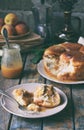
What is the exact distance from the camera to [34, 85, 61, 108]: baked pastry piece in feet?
3.68

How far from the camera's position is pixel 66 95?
4.08 ft

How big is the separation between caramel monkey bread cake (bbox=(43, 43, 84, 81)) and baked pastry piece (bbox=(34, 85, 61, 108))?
18cm

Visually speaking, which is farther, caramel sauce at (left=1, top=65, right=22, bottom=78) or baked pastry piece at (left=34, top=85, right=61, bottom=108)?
caramel sauce at (left=1, top=65, right=22, bottom=78)

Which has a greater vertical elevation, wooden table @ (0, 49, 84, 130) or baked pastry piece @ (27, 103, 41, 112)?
baked pastry piece @ (27, 103, 41, 112)

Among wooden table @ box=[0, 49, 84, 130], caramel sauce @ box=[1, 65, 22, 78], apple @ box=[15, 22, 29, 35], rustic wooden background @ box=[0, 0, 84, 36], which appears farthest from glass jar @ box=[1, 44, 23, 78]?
rustic wooden background @ box=[0, 0, 84, 36]

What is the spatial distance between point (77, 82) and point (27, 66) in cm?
30

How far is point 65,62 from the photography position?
1.36 m

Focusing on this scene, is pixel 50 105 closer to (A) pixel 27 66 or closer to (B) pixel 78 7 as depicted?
(A) pixel 27 66

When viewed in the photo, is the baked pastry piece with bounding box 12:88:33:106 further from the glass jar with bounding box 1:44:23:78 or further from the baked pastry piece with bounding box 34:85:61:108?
the glass jar with bounding box 1:44:23:78

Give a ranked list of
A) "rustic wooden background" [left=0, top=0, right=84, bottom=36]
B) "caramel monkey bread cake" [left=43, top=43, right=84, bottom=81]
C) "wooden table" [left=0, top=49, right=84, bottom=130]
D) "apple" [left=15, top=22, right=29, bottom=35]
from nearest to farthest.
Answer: "wooden table" [left=0, top=49, right=84, bottom=130] < "caramel monkey bread cake" [left=43, top=43, right=84, bottom=81] < "apple" [left=15, top=22, right=29, bottom=35] < "rustic wooden background" [left=0, top=0, right=84, bottom=36]

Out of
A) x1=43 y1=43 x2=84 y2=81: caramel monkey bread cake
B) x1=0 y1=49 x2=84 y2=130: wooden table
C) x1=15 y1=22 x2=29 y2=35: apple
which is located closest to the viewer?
x1=0 y1=49 x2=84 y2=130: wooden table

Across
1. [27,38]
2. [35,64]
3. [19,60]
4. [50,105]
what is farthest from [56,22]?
[50,105]

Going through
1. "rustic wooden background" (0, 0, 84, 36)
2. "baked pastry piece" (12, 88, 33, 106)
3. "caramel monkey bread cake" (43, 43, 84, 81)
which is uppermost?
"baked pastry piece" (12, 88, 33, 106)

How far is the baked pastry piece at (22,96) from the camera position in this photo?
113 cm
